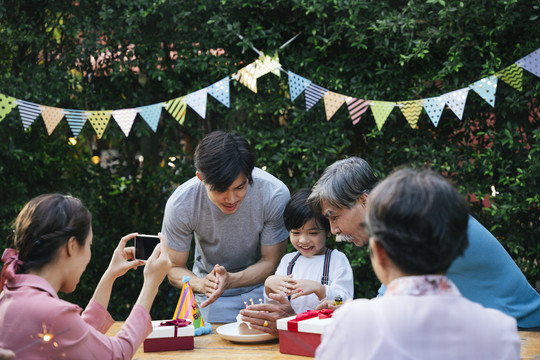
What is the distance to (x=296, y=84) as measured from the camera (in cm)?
370

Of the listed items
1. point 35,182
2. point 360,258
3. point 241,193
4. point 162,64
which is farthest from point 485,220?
point 35,182

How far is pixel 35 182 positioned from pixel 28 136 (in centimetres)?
35

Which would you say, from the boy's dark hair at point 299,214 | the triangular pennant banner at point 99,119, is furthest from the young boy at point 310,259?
the triangular pennant banner at point 99,119

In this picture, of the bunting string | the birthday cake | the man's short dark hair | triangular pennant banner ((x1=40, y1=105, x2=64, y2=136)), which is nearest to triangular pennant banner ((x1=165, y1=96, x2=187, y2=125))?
the bunting string

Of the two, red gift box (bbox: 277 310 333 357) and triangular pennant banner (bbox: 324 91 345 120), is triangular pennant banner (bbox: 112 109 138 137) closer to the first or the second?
triangular pennant banner (bbox: 324 91 345 120)

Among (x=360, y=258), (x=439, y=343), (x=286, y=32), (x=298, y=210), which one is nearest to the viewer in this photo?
(x=439, y=343)

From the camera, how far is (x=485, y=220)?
3.70m

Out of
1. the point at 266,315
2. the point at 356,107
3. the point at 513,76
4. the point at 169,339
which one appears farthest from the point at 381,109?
the point at 169,339

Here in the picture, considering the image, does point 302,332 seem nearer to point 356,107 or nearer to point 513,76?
point 356,107

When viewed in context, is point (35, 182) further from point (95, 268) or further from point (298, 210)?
point (298, 210)

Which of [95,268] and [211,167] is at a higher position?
[211,167]

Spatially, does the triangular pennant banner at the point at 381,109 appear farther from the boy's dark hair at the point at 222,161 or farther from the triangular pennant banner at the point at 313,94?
the boy's dark hair at the point at 222,161

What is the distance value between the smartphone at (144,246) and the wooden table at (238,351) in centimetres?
36

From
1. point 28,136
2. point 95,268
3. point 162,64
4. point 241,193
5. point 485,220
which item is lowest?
point 95,268
